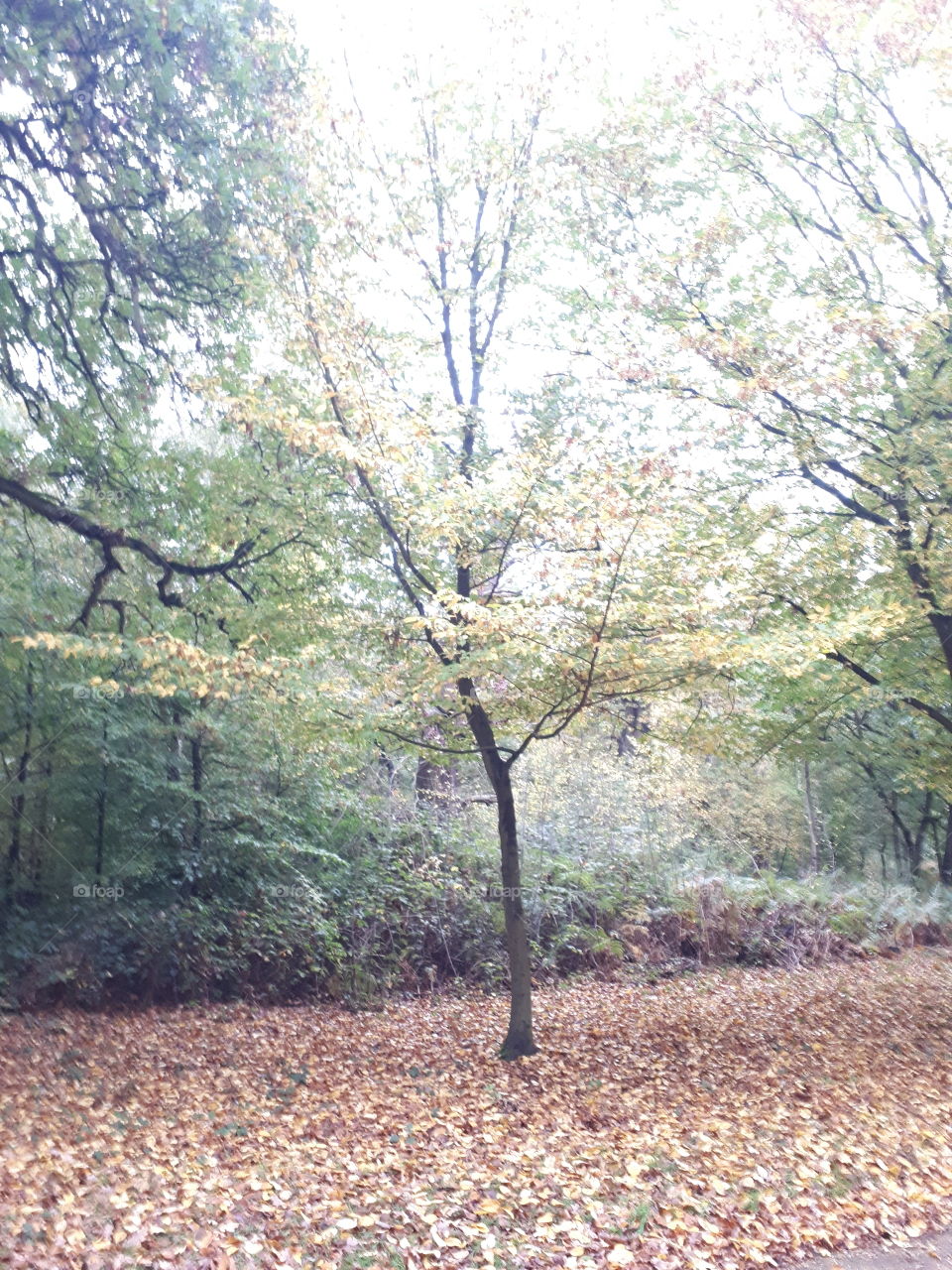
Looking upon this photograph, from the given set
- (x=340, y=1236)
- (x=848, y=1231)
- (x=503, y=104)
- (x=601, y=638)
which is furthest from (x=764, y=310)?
(x=340, y=1236)

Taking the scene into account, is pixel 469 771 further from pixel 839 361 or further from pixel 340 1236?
pixel 340 1236

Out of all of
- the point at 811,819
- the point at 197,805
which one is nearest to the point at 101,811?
the point at 197,805

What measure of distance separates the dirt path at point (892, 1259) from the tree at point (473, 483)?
387 centimetres

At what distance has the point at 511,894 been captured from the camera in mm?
8961

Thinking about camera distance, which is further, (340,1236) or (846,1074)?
(846,1074)

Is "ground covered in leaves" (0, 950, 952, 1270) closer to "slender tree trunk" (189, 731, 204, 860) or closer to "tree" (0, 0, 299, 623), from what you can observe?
"slender tree trunk" (189, 731, 204, 860)

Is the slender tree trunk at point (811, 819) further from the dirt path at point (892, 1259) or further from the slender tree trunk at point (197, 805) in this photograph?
the dirt path at point (892, 1259)

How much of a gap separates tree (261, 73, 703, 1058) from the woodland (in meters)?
0.05

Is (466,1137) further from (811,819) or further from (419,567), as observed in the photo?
(811,819)

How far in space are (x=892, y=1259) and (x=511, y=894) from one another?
455cm

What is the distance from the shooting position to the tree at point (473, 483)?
298 inches

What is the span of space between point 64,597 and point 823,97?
31.6 feet

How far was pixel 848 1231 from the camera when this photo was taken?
5137 millimetres

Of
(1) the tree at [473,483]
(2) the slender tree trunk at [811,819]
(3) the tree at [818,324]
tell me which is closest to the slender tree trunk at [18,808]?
(1) the tree at [473,483]
